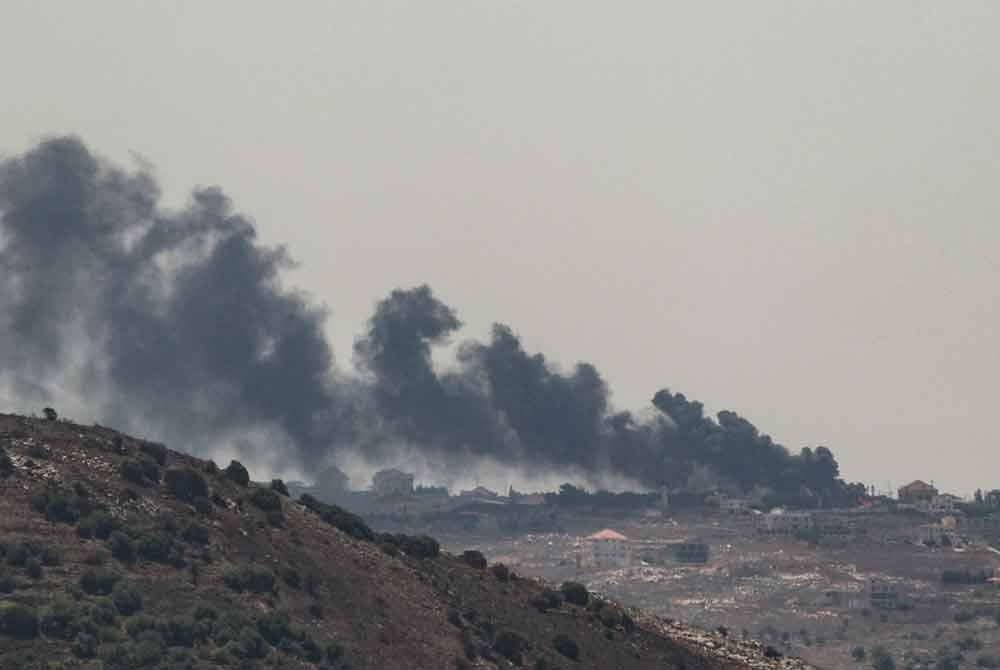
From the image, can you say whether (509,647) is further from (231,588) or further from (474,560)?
(474,560)

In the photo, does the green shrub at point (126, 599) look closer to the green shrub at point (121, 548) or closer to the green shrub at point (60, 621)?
the green shrub at point (60, 621)

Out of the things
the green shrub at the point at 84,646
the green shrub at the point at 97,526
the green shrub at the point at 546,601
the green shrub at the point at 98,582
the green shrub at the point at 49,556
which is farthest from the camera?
the green shrub at the point at 546,601

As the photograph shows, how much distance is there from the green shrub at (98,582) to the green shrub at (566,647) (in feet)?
97.0

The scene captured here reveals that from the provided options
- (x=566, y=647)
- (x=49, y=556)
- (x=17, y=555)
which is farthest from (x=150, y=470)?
(x=566, y=647)

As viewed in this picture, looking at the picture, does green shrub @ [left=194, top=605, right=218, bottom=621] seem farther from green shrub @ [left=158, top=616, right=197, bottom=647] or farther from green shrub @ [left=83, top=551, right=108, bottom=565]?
green shrub @ [left=83, top=551, right=108, bottom=565]

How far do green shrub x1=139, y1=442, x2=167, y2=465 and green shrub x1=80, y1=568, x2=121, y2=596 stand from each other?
21387 millimetres

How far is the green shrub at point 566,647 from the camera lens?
10900cm

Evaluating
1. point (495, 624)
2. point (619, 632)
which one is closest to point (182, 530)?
point (495, 624)

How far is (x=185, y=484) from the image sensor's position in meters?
107

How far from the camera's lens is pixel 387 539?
122 m

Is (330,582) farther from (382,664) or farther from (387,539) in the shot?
(387,539)

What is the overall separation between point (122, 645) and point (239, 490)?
31073 millimetres

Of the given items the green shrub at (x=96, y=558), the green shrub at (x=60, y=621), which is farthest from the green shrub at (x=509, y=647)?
the green shrub at (x=60, y=621)

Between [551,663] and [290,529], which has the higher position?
[290,529]
